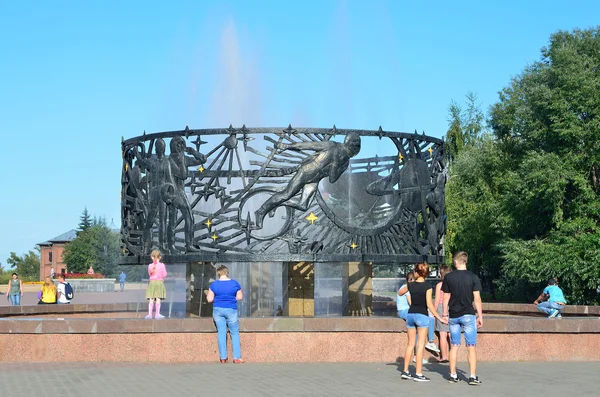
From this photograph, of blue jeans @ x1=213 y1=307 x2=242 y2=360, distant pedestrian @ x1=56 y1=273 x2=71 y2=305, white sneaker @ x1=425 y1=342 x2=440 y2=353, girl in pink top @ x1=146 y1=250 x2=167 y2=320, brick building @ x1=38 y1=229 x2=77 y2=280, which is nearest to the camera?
blue jeans @ x1=213 y1=307 x2=242 y2=360

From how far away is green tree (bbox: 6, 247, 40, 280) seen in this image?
13038 centimetres

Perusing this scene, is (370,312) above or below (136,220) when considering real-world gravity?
below

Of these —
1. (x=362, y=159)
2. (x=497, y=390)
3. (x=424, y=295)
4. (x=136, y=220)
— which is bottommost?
(x=497, y=390)

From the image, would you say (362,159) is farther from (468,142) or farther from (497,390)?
(468,142)

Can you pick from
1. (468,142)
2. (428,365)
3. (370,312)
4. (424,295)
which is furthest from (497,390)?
(468,142)

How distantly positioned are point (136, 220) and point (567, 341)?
27.4ft

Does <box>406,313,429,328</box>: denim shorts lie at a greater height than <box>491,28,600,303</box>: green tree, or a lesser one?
lesser

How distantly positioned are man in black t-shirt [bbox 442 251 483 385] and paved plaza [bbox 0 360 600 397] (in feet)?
1.45

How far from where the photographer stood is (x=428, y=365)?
1331 centimetres

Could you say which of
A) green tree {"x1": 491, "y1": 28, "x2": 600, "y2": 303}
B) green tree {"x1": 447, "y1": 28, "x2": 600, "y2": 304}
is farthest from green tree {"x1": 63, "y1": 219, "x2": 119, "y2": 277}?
green tree {"x1": 491, "y1": 28, "x2": 600, "y2": 303}

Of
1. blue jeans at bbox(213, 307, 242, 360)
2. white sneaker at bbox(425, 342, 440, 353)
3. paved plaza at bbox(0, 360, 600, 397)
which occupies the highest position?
blue jeans at bbox(213, 307, 242, 360)

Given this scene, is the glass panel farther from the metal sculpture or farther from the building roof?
the building roof

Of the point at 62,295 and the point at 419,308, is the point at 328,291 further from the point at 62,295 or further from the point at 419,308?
the point at 419,308

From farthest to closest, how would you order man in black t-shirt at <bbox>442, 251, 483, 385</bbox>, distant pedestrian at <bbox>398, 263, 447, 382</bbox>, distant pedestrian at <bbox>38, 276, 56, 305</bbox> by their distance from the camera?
distant pedestrian at <bbox>38, 276, 56, 305</bbox>, distant pedestrian at <bbox>398, 263, 447, 382</bbox>, man in black t-shirt at <bbox>442, 251, 483, 385</bbox>
